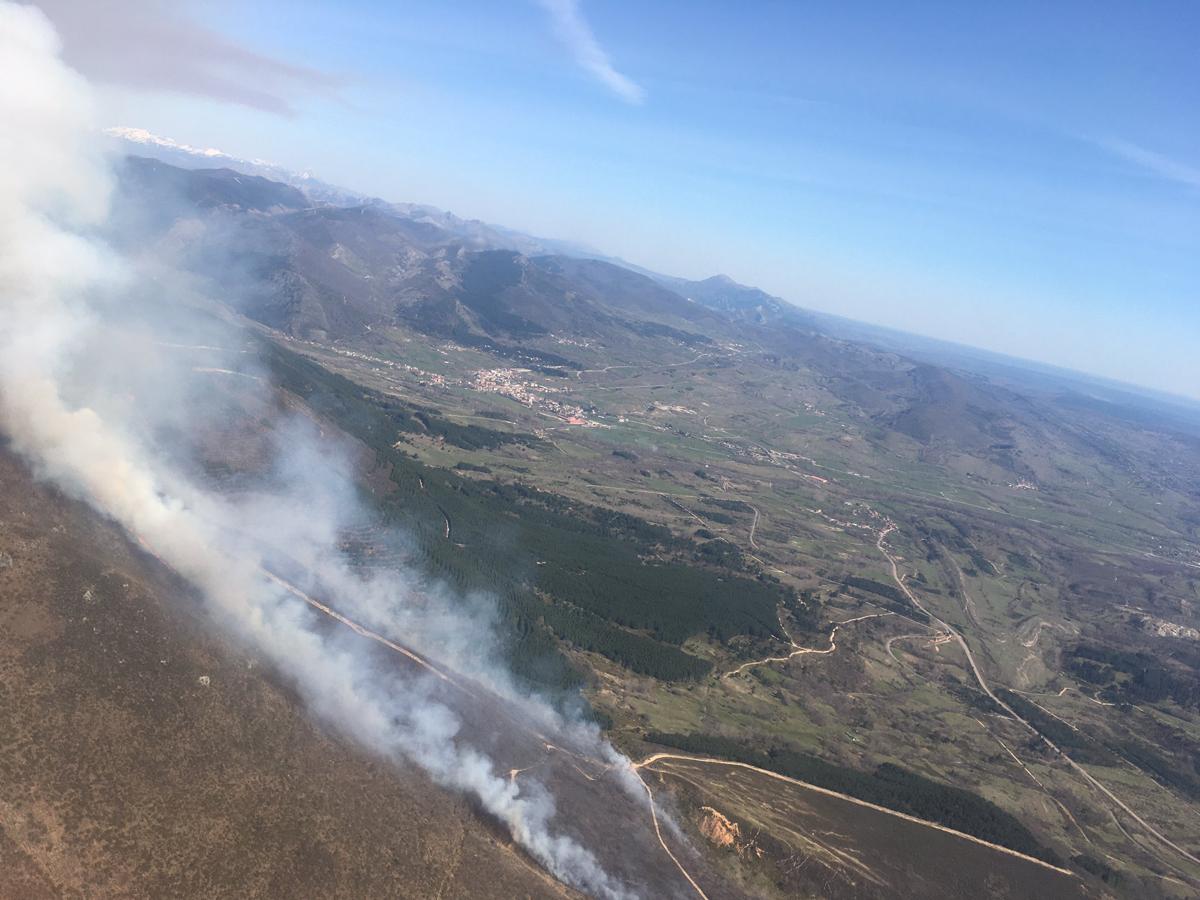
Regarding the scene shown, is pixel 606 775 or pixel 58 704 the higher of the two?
pixel 58 704

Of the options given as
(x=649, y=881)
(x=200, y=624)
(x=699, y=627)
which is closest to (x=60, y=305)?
(x=200, y=624)

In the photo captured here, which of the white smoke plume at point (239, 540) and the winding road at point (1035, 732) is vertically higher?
the white smoke plume at point (239, 540)

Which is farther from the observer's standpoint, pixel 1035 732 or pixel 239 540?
pixel 1035 732

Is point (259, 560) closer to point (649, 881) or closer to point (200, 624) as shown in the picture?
point (200, 624)

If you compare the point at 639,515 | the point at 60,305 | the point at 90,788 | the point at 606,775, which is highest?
the point at 60,305

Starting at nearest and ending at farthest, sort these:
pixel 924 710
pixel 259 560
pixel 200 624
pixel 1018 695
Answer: pixel 200 624, pixel 259 560, pixel 924 710, pixel 1018 695

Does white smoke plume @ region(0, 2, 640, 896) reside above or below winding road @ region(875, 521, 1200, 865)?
above

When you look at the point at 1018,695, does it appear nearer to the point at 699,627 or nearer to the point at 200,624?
the point at 699,627

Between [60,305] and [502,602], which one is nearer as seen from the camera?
[60,305]

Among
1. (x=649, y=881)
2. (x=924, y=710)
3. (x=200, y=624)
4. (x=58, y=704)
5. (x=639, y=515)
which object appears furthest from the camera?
(x=639, y=515)

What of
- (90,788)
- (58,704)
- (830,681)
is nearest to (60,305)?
(58,704)
